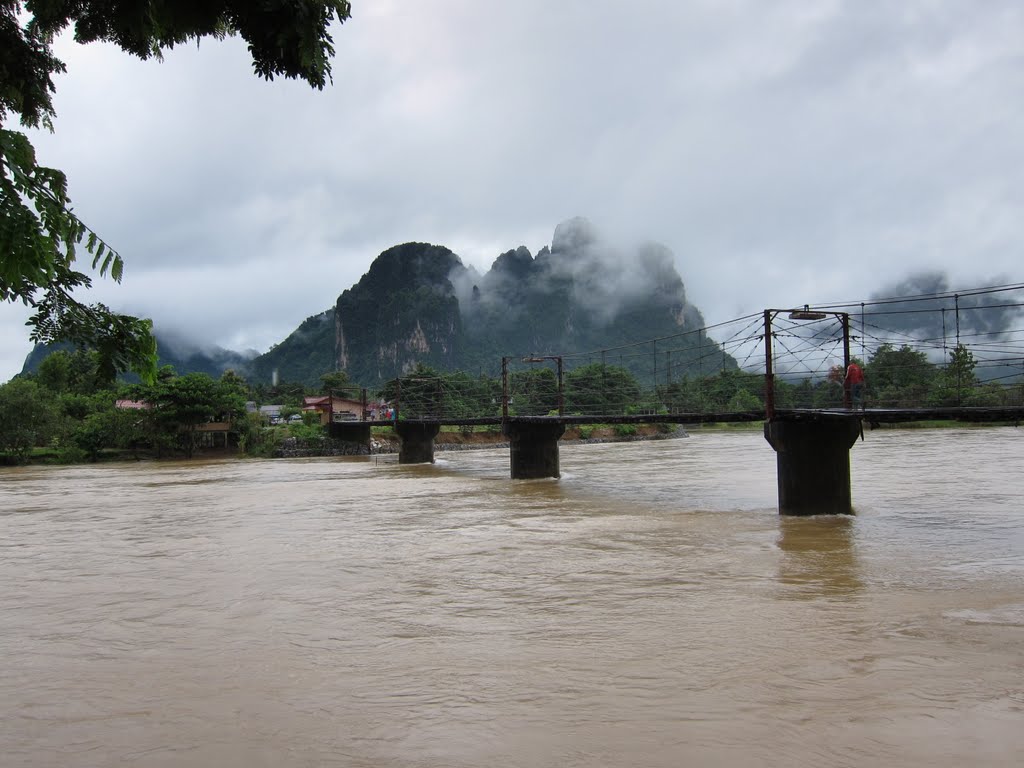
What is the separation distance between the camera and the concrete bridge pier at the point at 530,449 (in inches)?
922

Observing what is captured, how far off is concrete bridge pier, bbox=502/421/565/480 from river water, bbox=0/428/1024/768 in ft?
31.8

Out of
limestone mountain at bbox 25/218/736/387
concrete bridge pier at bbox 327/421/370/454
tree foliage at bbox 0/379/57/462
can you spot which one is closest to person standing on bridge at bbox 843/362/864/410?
concrete bridge pier at bbox 327/421/370/454

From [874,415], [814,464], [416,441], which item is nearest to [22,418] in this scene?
[416,441]

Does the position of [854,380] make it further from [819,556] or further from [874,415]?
[819,556]

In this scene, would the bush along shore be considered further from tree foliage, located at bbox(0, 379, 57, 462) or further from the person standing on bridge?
the person standing on bridge

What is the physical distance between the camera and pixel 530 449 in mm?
23594

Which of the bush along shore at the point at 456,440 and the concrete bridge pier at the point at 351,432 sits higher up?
the concrete bridge pier at the point at 351,432

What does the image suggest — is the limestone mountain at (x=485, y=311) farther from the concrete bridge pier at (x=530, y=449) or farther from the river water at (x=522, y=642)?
the river water at (x=522, y=642)

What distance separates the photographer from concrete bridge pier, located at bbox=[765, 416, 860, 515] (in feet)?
42.7

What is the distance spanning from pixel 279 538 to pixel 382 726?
839 centimetres

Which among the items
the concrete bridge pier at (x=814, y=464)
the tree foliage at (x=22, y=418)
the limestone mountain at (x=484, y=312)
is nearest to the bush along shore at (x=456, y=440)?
the tree foliage at (x=22, y=418)

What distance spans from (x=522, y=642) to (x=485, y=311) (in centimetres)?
17000

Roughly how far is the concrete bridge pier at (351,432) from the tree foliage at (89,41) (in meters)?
40.3

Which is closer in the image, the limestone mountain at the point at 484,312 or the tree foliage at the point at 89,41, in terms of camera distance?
the tree foliage at the point at 89,41
